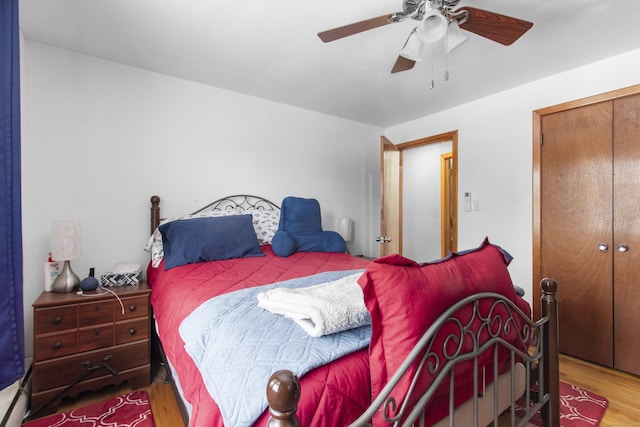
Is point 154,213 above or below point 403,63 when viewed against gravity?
below

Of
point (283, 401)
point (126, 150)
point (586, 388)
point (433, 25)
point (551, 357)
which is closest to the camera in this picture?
point (283, 401)

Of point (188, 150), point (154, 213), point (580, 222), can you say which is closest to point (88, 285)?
point (154, 213)

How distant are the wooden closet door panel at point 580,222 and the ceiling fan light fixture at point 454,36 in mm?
1569

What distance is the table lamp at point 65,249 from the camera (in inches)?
72.8

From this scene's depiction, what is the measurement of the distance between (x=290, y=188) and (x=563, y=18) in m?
2.56

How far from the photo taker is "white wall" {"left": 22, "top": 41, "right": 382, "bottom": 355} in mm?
2113

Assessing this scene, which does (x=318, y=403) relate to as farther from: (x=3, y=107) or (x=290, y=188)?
(x=290, y=188)

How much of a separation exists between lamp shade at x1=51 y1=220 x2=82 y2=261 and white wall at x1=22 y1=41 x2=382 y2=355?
0.41 meters

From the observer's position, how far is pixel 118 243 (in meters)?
2.39

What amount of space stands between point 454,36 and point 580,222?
1927 millimetres

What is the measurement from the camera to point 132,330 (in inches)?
77.1

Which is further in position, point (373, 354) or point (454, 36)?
point (454, 36)

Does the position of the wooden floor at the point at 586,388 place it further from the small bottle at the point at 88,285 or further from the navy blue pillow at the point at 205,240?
the navy blue pillow at the point at 205,240

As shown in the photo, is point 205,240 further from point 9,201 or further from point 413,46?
point 413,46
